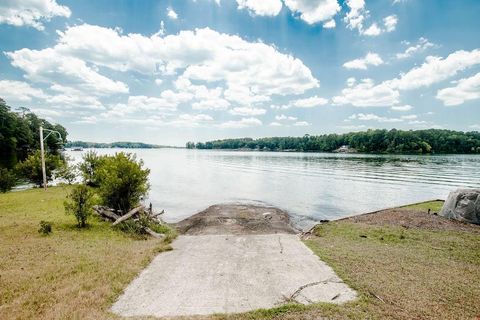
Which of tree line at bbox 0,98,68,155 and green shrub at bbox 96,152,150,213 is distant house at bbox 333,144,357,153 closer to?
tree line at bbox 0,98,68,155

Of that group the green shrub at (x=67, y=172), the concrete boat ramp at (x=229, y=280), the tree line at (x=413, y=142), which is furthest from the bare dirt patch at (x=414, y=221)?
the tree line at (x=413, y=142)

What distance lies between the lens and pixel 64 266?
25.4 ft

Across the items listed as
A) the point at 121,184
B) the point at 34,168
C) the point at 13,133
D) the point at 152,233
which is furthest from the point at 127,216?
the point at 13,133

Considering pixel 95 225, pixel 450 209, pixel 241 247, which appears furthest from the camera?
pixel 450 209

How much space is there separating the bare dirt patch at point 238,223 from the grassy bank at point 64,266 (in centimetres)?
374

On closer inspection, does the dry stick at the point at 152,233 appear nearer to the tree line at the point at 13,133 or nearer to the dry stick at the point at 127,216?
the dry stick at the point at 127,216

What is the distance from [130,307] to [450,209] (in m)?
16.4

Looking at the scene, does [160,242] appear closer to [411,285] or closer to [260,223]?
[260,223]

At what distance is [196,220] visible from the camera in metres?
17.2

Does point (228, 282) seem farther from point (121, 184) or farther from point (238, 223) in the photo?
point (121, 184)

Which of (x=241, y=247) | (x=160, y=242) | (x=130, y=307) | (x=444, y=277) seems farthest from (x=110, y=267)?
(x=444, y=277)

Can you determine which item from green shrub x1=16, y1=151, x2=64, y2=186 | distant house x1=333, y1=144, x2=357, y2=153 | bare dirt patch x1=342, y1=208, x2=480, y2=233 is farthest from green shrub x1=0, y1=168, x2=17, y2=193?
distant house x1=333, y1=144, x2=357, y2=153

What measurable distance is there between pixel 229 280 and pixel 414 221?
11678 mm

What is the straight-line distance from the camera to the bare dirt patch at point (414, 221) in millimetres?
13312
